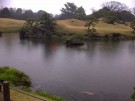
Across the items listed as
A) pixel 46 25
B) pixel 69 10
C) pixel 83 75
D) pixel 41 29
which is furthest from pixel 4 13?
pixel 83 75

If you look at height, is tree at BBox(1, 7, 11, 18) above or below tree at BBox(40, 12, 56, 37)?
above

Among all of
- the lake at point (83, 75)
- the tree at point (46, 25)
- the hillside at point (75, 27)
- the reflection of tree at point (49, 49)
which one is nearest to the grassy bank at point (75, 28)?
the hillside at point (75, 27)

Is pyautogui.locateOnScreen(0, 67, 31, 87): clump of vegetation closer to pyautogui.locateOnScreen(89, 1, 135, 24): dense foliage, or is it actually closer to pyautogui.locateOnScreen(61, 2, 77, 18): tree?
pyautogui.locateOnScreen(89, 1, 135, 24): dense foliage

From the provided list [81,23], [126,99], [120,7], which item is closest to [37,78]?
[126,99]

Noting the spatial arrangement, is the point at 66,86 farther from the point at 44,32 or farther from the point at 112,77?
the point at 44,32

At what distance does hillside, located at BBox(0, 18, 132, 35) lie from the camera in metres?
97.5

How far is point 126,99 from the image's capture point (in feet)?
82.5

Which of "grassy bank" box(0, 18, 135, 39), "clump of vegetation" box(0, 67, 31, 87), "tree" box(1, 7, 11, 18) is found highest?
"tree" box(1, 7, 11, 18)

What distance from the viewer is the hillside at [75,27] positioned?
97.5m

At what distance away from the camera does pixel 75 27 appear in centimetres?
10419

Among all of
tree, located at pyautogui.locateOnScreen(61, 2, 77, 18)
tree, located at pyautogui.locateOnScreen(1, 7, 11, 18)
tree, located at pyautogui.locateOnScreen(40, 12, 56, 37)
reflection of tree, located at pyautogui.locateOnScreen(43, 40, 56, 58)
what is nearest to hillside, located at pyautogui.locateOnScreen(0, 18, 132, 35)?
tree, located at pyautogui.locateOnScreen(40, 12, 56, 37)

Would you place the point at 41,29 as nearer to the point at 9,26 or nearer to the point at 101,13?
the point at 9,26

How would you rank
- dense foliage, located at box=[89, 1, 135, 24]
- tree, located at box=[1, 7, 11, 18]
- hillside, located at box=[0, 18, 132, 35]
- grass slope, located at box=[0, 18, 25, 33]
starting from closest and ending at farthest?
hillside, located at box=[0, 18, 132, 35], grass slope, located at box=[0, 18, 25, 33], dense foliage, located at box=[89, 1, 135, 24], tree, located at box=[1, 7, 11, 18]

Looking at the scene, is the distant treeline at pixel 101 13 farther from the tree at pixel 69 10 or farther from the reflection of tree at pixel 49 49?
the reflection of tree at pixel 49 49
